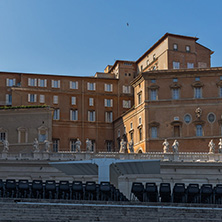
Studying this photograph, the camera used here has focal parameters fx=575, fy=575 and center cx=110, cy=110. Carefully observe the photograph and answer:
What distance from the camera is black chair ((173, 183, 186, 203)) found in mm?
30859

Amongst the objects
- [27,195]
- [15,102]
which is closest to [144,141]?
[15,102]

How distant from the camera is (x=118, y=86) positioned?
7738cm

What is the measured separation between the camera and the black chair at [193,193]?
30766mm

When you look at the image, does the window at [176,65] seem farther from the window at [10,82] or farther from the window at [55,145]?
the window at [10,82]

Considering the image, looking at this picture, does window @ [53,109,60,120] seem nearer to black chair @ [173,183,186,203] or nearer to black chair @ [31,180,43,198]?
black chair @ [31,180,43,198]

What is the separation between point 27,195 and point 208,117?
108ft

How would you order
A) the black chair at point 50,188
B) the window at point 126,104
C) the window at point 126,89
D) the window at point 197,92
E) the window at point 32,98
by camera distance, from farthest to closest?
the window at point 126,89 < the window at point 126,104 < the window at point 32,98 < the window at point 197,92 < the black chair at point 50,188

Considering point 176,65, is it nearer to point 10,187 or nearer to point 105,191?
point 105,191

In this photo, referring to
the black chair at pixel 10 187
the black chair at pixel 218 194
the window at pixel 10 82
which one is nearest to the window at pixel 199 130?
the window at pixel 10 82

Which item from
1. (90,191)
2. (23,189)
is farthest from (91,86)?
(90,191)

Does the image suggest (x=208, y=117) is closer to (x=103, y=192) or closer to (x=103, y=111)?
(x=103, y=111)

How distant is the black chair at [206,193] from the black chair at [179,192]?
0.96 m

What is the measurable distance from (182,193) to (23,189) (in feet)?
28.6

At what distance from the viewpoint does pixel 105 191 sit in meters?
31.0
